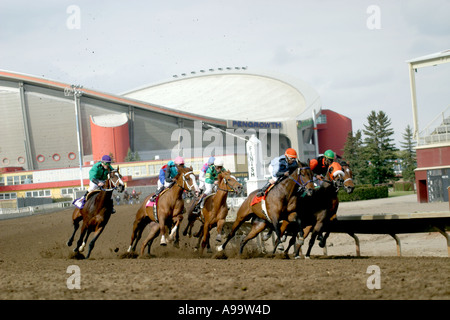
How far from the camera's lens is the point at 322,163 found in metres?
14.3

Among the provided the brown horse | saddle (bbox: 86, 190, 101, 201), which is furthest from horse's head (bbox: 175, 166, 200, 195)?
the brown horse

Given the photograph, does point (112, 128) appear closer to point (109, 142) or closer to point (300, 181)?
point (109, 142)

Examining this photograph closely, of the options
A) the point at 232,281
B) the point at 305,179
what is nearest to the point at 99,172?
the point at 305,179

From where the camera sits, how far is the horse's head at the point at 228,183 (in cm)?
1436

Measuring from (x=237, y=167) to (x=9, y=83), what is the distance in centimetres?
3991

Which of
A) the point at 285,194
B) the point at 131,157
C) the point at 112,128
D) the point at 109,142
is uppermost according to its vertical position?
the point at 112,128

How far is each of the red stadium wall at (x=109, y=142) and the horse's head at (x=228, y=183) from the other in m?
69.6

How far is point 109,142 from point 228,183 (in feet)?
231

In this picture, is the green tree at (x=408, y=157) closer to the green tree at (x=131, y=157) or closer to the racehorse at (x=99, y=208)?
the green tree at (x=131, y=157)

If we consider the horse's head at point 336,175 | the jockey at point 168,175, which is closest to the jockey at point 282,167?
the horse's head at point 336,175

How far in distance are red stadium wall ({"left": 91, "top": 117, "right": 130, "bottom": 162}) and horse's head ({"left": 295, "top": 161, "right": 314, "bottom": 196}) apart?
72008mm

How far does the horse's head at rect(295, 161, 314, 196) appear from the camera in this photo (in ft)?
41.4

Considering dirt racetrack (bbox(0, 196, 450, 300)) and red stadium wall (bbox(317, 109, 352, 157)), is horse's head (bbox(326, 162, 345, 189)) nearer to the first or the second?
dirt racetrack (bbox(0, 196, 450, 300))
